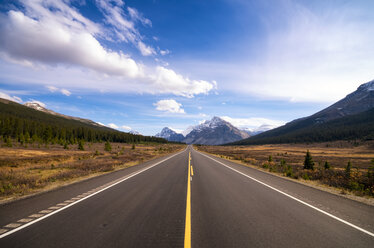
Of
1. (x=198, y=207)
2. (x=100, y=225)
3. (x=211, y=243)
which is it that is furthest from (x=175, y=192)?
(x=211, y=243)

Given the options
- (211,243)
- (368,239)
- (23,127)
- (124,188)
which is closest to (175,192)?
(124,188)

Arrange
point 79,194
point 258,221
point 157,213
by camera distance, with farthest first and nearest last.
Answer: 1. point 79,194
2. point 157,213
3. point 258,221

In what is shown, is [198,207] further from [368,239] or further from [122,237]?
[368,239]

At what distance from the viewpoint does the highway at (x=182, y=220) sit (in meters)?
4.12

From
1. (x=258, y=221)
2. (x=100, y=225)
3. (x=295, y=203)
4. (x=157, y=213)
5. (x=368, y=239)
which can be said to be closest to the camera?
(x=368, y=239)

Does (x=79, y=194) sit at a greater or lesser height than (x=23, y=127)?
lesser

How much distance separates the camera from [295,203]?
7227 millimetres

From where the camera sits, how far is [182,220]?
5219 millimetres

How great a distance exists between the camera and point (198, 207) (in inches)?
253

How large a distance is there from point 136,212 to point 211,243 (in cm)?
303

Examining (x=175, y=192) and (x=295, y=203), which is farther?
(x=175, y=192)

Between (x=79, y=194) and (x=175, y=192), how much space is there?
4614 mm

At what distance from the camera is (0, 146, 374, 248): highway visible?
13.5 ft

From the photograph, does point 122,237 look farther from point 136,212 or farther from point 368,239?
point 368,239
